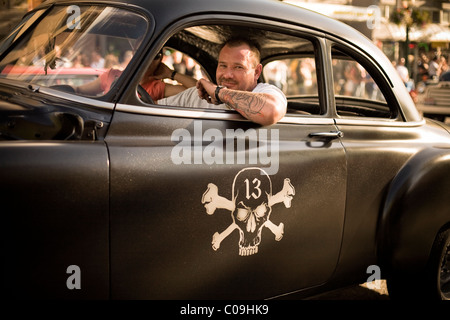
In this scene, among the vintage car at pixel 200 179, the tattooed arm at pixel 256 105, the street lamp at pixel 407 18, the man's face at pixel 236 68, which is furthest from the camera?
the street lamp at pixel 407 18

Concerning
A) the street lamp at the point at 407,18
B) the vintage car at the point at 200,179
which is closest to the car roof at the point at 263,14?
the vintage car at the point at 200,179

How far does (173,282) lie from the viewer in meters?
2.41

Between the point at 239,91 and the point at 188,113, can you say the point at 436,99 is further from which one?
the point at 188,113

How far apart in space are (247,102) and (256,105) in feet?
0.14

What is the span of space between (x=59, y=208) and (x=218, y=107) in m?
1.06

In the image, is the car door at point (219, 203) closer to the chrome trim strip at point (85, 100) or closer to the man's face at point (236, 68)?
the chrome trim strip at point (85, 100)

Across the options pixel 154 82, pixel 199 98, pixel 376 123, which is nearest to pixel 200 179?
pixel 199 98

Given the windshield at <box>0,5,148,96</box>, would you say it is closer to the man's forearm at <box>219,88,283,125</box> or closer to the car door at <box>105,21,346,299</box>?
the car door at <box>105,21,346,299</box>

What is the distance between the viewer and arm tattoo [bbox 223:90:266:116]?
2707mm

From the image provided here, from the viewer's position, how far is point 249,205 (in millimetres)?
2588

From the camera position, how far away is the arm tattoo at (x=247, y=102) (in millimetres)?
2707

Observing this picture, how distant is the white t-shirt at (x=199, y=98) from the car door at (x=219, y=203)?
128 mm

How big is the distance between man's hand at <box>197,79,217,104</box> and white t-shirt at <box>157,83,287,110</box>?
0.08 feet

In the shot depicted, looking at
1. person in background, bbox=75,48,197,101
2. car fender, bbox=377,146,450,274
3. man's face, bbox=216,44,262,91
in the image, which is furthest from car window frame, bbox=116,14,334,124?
car fender, bbox=377,146,450,274
